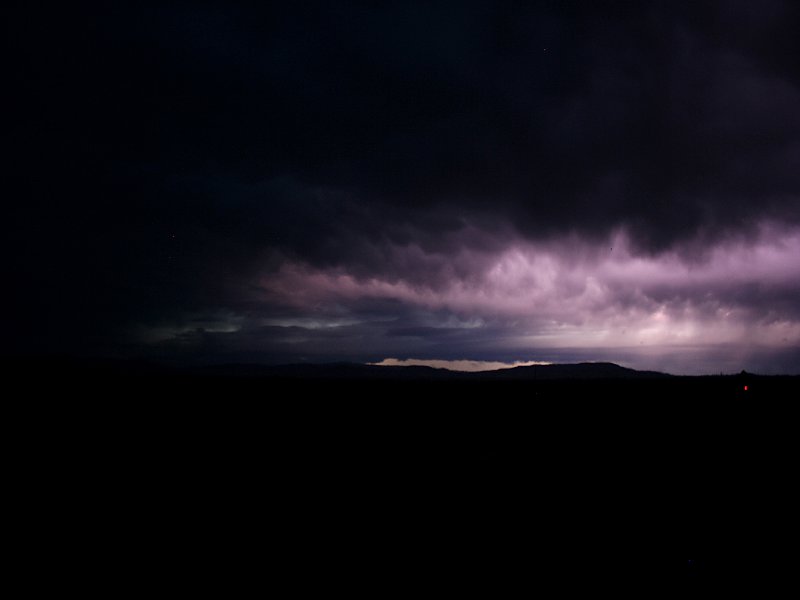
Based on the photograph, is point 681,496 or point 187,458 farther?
point 187,458

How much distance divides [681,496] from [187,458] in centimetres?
1855

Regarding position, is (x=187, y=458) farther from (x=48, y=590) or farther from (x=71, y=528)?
(x=48, y=590)

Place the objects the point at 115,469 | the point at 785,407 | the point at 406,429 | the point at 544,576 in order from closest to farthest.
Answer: the point at 544,576
the point at 115,469
the point at 406,429
the point at 785,407

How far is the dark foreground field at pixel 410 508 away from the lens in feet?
30.2

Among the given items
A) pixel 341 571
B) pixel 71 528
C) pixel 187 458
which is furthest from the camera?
pixel 187 458

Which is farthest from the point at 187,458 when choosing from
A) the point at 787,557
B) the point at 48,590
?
the point at 787,557

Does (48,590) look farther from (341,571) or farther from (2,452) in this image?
(2,452)

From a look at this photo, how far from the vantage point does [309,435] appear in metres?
26.3

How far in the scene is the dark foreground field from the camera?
9203mm

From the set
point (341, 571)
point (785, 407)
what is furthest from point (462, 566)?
point (785, 407)

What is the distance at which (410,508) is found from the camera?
12797mm

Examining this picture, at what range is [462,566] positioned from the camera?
9.27m

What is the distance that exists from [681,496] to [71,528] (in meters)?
16.4

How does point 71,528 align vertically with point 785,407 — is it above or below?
below
